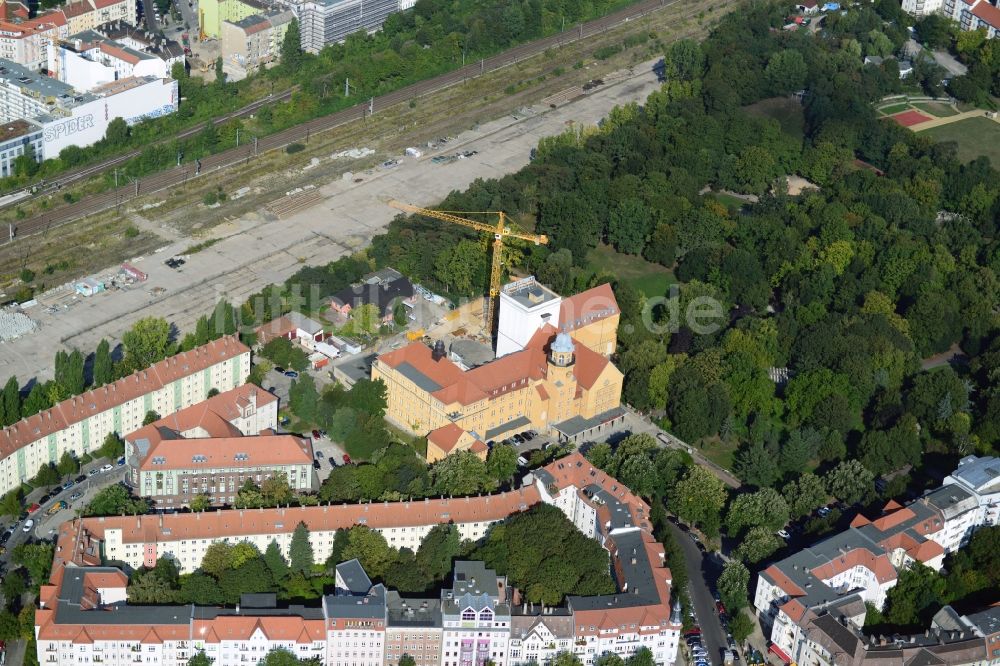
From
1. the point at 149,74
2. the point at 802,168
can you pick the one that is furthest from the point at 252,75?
the point at 802,168

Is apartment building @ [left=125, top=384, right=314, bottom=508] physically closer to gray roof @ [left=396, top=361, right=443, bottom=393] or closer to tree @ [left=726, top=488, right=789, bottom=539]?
gray roof @ [left=396, top=361, right=443, bottom=393]

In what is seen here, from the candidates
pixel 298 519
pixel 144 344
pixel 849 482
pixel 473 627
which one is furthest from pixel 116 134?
pixel 849 482

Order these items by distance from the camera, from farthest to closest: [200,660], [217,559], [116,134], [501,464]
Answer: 1. [116,134]
2. [501,464]
3. [217,559]
4. [200,660]

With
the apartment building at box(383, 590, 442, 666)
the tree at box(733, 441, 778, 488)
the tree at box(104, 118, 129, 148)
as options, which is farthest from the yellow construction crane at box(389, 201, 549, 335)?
the apartment building at box(383, 590, 442, 666)

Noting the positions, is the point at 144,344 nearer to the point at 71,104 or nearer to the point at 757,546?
the point at 71,104

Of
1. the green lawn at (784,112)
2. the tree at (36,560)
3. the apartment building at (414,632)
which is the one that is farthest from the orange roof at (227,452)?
the green lawn at (784,112)

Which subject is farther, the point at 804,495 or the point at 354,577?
the point at 804,495
